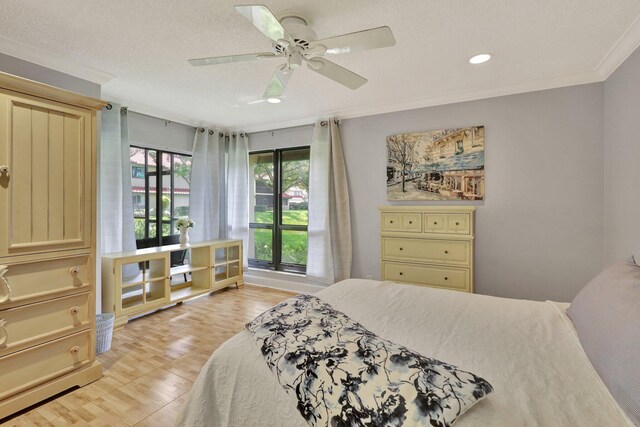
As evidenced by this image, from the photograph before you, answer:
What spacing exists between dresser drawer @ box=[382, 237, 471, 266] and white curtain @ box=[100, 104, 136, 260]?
290cm

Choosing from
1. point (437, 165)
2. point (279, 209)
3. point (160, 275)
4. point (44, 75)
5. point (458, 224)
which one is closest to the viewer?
point (44, 75)

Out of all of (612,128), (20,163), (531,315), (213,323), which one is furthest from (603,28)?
(213,323)

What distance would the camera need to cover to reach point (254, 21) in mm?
1473

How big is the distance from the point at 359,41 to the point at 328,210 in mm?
2450

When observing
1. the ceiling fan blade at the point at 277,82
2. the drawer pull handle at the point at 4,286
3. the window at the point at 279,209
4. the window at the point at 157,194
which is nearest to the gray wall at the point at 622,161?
the ceiling fan blade at the point at 277,82

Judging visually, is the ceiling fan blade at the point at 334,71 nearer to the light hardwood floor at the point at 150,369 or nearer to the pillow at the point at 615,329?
the pillow at the point at 615,329

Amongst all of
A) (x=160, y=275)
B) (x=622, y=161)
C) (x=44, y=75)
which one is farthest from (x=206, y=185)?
(x=622, y=161)

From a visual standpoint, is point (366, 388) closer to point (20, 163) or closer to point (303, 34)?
point (303, 34)

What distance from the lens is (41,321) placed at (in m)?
1.90

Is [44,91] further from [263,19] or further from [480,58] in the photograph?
[480,58]

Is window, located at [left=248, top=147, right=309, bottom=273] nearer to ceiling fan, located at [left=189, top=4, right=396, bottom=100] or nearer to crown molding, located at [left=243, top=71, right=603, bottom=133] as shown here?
crown molding, located at [left=243, top=71, right=603, bottom=133]

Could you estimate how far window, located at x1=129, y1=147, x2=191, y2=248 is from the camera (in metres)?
3.82

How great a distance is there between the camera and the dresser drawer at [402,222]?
3035 millimetres

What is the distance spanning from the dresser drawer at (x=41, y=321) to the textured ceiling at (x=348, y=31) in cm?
184
